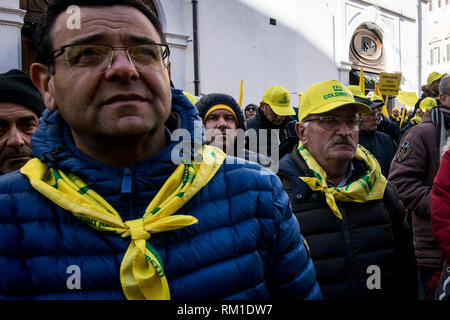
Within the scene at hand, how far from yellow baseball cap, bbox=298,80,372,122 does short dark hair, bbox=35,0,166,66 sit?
1.27m

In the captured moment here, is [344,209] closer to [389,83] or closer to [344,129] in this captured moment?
[344,129]

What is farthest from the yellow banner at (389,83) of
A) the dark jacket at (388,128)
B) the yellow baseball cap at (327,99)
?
the yellow baseball cap at (327,99)

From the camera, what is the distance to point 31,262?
3.35 feet

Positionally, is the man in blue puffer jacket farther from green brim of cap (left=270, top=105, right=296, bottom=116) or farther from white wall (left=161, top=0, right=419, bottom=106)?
white wall (left=161, top=0, right=419, bottom=106)

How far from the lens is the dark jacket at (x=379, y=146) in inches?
160

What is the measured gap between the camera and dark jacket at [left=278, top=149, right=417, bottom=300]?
1.93m

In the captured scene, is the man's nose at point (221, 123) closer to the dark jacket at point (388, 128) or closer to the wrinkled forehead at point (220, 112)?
the wrinkled forehead at point (220, 112)

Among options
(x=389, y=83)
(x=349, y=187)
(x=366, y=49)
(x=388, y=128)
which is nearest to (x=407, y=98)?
(x=389, y=83)

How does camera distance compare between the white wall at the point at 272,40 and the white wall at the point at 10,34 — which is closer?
the white wall at the point at 10,34

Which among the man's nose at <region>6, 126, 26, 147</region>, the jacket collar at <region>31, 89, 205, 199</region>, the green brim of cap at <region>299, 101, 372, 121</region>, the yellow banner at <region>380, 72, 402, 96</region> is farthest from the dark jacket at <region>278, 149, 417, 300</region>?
the yellow banner at <region>380, 72, 402, 96</region>

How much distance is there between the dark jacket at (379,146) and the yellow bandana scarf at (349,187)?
2.01 metres

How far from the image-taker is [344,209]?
2010mm
